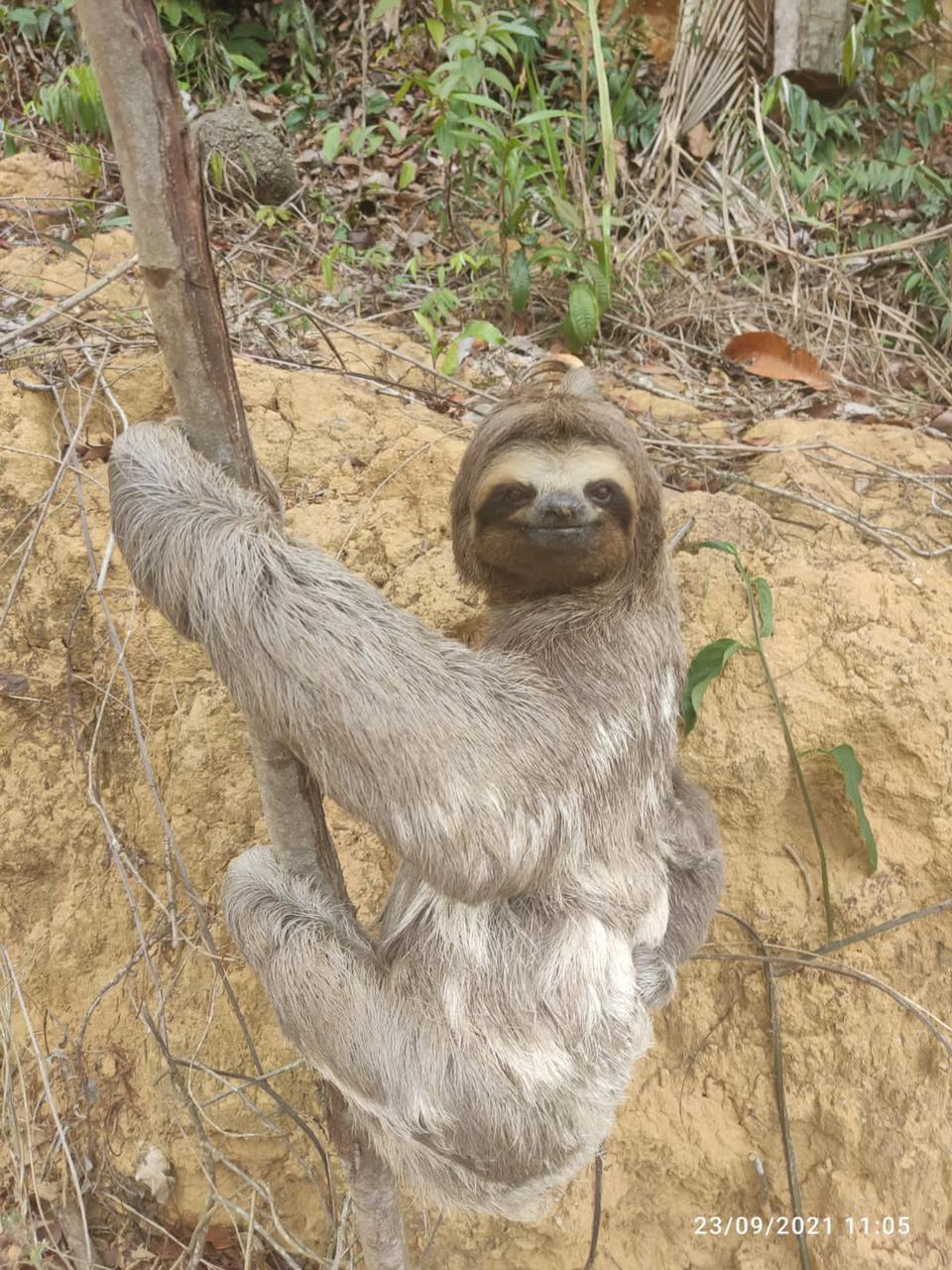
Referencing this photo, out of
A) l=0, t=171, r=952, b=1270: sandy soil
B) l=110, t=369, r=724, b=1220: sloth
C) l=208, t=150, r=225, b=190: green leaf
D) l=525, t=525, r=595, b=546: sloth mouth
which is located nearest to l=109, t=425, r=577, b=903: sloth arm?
l=110, t=369, r=724, b=1220: sloth

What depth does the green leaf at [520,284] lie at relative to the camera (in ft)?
25.3

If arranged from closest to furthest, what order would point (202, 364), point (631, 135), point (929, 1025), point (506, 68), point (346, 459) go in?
point (202, 364) < point (929, 1025) < point (346, 459) < point (631, 135) < point (506, 68)

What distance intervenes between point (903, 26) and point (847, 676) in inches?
329

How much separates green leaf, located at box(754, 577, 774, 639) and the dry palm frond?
5862mm

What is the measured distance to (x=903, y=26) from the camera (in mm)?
9961

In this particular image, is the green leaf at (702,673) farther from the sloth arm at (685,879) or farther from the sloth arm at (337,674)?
the sloth arm at (337,674)

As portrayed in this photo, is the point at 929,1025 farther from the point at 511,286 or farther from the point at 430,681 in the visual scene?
the point at 511,286

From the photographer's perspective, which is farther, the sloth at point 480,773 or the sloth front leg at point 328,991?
the sloth front leg at point 328,991

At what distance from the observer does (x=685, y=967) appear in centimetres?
523

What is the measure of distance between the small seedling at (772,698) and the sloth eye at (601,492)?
1418 millimetres

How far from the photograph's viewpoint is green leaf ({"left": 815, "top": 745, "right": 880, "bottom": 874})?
188 inches

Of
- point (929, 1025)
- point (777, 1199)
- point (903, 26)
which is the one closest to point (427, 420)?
point (929, 1025)

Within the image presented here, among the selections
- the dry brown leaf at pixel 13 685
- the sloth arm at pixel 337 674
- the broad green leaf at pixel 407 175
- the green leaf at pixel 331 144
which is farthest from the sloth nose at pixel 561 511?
the green leaf at pixel 331 144

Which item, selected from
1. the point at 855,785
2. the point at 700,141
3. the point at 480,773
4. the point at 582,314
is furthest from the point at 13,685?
the point at 700,141
